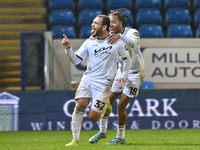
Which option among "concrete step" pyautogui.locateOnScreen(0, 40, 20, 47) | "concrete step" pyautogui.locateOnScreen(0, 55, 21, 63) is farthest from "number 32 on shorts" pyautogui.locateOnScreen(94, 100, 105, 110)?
"concrete step" pyautogui.locateOnScreen(0, 40, 20, 47)

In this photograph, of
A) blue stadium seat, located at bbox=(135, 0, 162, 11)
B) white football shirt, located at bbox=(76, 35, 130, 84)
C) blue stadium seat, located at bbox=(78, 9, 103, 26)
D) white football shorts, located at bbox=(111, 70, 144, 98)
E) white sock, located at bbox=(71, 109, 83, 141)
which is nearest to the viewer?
white sock, located at bbox=(71, 109, 83, 141)

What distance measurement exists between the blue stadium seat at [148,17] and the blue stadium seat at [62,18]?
195 centimetres

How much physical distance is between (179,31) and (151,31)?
815 mm

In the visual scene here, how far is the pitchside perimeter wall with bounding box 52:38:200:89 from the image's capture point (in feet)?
33.4

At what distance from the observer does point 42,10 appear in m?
12.0

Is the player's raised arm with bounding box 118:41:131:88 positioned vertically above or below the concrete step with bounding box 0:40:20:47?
above

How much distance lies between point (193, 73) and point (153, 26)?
6.60ft

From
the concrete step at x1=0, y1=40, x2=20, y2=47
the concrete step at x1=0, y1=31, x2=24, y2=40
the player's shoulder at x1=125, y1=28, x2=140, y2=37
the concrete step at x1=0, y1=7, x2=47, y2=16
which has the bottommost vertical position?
the concrete step at x1=0, y1=40, x2=20, y2=47

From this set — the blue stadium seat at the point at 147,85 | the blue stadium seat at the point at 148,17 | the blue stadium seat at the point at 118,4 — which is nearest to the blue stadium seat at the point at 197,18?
the blue stadium seat at the point at 148,17

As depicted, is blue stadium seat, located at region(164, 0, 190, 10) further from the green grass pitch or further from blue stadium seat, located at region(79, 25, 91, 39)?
the green grass pitch

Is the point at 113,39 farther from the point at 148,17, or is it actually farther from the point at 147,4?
the point at 147,4

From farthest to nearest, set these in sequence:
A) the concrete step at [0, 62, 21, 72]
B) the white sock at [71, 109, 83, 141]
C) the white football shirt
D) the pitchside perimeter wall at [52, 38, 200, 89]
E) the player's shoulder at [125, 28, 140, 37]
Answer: the concrete step at [0, 62, 21, 72] < the pitchside perimeter wall at [52, 38, 200, 89] < the player's shoulder at [125, 28, 140, 37] < the white football shirt < the white sock at [71, 109, 83, 141]

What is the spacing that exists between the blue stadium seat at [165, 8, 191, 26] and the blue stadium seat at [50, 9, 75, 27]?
283 cm

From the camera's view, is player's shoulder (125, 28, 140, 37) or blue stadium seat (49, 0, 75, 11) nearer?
player's shoulder (125, 28, 140, 37)
